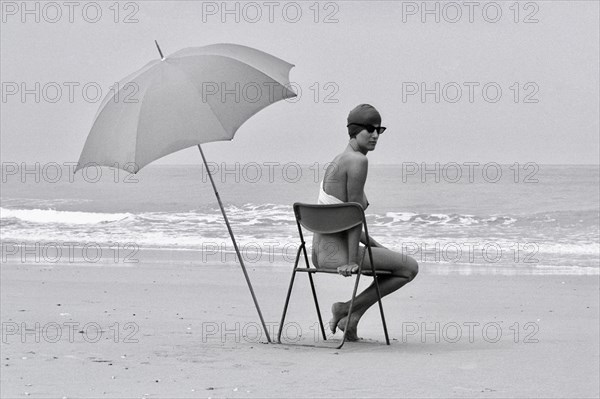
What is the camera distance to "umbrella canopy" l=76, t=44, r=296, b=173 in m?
6.28

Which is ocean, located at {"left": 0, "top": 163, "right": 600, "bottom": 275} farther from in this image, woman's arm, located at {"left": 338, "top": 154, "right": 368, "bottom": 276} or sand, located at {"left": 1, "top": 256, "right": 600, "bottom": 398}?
woman's arm, located at {"left": 338, "top": 154, "right": 368, "bottom": 276}

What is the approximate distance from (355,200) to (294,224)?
1423 centimetres

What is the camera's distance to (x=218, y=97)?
638cm

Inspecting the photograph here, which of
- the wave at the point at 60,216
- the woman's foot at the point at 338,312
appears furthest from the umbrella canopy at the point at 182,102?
the wave at the point at 60,216

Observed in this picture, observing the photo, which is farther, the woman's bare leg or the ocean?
the ocean

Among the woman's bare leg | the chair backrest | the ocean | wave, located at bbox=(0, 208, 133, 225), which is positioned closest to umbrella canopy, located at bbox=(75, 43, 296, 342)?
the chair backrest

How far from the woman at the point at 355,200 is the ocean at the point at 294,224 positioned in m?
5.57

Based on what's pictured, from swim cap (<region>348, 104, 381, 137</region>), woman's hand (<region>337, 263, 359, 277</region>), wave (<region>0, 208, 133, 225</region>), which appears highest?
swim cap (<region>348, 104, 381, 137</region>)

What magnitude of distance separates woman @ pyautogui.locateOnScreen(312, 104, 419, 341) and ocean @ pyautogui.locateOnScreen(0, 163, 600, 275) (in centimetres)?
557

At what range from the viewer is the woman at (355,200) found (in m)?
6.47

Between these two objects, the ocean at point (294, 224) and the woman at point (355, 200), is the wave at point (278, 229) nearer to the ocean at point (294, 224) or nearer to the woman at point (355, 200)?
the ocean at point (294, 224)

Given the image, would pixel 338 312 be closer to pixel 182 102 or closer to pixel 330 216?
pixel 330 216

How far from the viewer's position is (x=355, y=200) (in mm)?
6523

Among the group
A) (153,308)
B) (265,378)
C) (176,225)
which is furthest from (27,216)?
(265,378)
